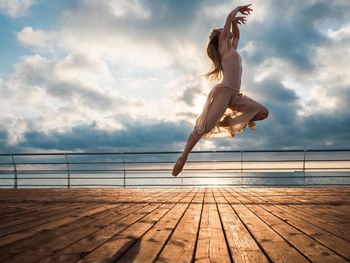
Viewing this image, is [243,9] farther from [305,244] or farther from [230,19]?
[305,244]

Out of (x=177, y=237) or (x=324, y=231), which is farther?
(x=324, y=231)

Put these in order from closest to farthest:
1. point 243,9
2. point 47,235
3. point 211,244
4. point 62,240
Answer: point 211,244 < point 62,240 < point 47,235 < point 243,9

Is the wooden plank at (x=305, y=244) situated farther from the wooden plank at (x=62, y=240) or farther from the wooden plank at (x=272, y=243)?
the wooden plank at (x=62, y=240)

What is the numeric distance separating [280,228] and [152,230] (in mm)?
829

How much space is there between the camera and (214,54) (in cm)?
461

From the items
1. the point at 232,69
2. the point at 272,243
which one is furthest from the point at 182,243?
the point at 232,69

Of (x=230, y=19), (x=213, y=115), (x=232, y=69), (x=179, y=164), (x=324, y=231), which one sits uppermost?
(x=230, y=19)

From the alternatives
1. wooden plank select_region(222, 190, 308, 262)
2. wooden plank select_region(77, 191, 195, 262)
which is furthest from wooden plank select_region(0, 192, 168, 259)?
wooden plank select_region(222, 190, 308, 262)

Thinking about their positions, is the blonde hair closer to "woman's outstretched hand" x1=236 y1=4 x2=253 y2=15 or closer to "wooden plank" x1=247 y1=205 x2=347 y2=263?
"woman's outstretched hand" x1=236 y1=4 x2=253 y2=15

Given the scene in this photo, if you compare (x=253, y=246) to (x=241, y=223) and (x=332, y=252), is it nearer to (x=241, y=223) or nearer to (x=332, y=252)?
(x=332, y=252)

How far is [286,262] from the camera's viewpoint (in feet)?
4.56

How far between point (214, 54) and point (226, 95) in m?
0.63

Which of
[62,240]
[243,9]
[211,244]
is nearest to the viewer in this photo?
[211,244]

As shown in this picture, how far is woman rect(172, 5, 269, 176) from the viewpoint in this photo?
14.3 feet
